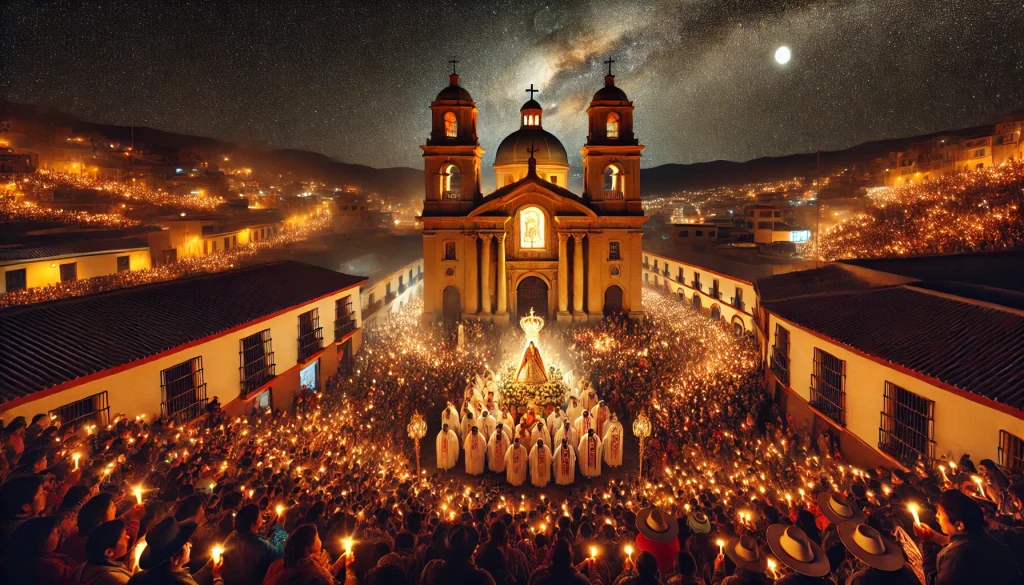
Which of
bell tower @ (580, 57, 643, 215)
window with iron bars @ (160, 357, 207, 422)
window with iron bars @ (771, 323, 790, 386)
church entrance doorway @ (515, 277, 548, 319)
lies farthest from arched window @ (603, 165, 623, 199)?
window with iron bars @ (160, 357, 207, 422)

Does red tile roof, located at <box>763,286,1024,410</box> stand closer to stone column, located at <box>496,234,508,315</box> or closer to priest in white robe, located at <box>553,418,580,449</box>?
priest in white robe, located at <box>553,418,580,449</box>

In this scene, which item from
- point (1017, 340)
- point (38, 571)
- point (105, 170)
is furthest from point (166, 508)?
point (105, 170)

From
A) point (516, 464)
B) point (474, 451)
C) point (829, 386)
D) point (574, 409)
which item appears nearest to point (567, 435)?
point (516, 464)

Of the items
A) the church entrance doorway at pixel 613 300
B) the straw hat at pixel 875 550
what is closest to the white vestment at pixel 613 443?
the straw hat at pixel 875 550

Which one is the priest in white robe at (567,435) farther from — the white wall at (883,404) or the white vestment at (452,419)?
the white wall at (883,404)

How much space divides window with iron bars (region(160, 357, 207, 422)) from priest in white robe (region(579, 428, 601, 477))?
967cm

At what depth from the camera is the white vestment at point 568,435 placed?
1303cm

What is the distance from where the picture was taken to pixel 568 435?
1344cm

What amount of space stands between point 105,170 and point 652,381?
7031 centimetres

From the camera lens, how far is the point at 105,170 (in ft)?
194

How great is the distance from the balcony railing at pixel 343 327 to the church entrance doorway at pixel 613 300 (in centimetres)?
1609

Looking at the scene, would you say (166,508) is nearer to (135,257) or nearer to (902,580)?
(902,580)

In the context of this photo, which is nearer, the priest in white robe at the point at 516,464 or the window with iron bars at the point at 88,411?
the window with iron bars at the point at 88,411

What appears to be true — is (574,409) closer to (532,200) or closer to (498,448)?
(498,448)
